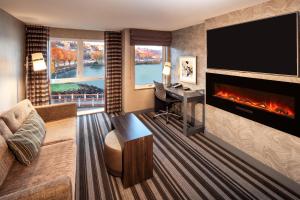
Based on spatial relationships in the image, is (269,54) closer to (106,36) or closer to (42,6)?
(42,6)

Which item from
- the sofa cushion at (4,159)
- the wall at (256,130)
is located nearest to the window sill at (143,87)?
the wall at (256,130)

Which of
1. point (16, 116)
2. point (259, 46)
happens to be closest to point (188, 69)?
point (259, 46)

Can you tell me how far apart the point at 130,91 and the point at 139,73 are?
585mm

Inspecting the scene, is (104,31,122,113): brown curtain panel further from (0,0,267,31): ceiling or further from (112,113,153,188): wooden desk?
(112,113,153,188): wooden desk

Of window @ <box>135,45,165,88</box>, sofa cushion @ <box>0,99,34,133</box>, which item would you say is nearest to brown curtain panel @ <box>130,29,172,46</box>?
window @ <box>135,45,165,88</box>

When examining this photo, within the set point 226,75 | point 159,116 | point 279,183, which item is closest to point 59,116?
point 159,116

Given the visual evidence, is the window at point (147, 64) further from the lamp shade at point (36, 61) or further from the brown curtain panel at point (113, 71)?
the lamp shade at point (36, 61)

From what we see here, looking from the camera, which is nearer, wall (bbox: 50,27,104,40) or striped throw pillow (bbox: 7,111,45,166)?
striped throw pillow (bbox: 7,111,45,166)

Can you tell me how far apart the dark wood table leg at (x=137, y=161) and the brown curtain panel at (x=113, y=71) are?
2838 millimetres

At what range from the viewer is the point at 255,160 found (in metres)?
2.53

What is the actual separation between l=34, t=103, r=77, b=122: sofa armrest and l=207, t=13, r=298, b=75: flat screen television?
2566mm

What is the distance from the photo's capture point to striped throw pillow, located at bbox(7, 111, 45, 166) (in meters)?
1.73

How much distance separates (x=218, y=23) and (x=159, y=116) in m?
2.53

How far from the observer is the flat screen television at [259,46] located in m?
2.05
